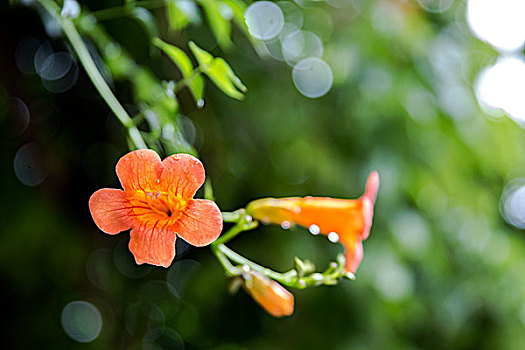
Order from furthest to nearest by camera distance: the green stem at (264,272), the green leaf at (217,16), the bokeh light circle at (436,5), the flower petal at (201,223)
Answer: the bokeh light circle at (436,5) → the green leaf at (217,16) → the green stem at (264,272) → the flower petal at (201,223)

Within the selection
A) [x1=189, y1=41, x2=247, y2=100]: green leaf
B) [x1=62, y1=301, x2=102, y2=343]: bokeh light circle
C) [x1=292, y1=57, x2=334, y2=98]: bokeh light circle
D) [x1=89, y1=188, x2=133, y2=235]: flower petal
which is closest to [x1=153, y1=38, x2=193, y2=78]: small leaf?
[x1=189, y1=41, x2=247, y2=100]: green leaf

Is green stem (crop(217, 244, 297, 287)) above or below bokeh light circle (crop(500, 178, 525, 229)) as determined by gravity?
above

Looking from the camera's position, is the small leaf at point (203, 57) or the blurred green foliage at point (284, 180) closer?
the small leaf at point (203, 57)

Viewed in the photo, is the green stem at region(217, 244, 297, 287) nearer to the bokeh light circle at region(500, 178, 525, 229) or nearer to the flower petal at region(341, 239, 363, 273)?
the flower petal at region(341, 239, 363, 273)

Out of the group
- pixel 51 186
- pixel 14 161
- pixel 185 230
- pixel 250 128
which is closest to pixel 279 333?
pixel 250 128

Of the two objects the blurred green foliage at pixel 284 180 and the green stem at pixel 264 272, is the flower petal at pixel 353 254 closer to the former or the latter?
the green stem at pixel 264 272

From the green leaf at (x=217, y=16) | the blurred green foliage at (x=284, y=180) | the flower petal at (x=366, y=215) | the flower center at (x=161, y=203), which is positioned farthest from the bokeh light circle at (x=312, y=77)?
the flower center at (x=161, y=203)
